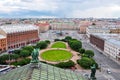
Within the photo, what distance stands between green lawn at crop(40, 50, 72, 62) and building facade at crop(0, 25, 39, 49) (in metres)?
40.8

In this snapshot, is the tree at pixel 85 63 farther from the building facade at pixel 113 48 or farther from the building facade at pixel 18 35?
the building facade at pixel 18 35

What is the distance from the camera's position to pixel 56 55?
10888 centimetres

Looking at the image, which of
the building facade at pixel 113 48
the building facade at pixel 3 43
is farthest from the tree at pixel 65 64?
the building facade at pixel 3 43

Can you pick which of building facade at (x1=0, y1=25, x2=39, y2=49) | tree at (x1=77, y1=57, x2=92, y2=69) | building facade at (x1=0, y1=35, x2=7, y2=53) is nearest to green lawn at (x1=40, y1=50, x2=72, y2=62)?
tree at (x1=77, y1=57, x2=92, y2=69)

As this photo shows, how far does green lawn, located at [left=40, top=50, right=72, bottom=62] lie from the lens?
101812 millimetres

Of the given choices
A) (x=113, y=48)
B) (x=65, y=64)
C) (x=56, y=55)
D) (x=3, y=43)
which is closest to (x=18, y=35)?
(x=3, y=43)

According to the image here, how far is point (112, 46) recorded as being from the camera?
401 feet

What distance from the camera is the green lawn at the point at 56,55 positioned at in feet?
334

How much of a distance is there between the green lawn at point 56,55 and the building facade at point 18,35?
40.8 meters

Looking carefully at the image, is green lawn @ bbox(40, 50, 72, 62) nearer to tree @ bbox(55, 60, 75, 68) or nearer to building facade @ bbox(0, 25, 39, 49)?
tree @ bbox(55, 60, 75, 68)

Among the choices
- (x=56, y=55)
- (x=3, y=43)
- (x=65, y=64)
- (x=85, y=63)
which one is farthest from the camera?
(x=3, y=43)

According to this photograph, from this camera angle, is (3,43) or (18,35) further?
(18,35)

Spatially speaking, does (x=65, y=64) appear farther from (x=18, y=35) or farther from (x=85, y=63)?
(x=18, y=35)

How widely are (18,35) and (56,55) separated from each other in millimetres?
54890
